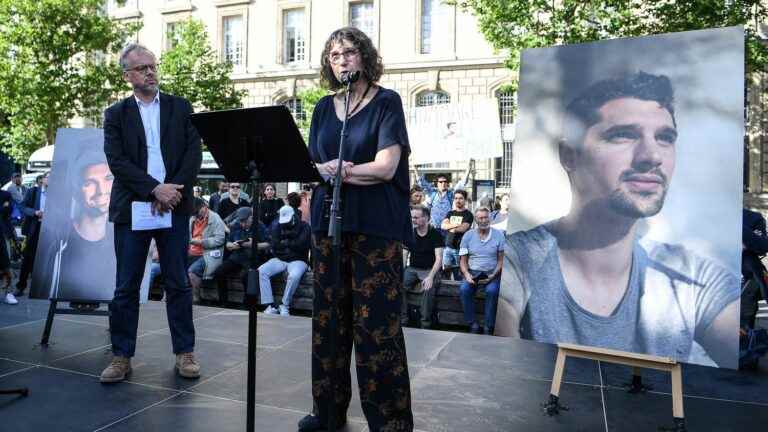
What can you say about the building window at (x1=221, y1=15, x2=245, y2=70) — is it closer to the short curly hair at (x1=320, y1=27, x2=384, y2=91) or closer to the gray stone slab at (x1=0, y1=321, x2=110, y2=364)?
the gray stone slab at (x1=0, y1=321, x2=110, y2=364)

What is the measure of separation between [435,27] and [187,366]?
78.4 ft

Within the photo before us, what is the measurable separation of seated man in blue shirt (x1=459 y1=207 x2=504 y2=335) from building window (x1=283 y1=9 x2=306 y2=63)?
73.9 ft

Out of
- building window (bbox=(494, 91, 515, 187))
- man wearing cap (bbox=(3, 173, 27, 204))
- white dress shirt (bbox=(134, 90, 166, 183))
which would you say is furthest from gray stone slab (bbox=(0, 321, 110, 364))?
building window (bbox=(494, 91, 515, 187))

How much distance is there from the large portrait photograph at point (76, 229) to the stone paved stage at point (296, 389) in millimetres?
451

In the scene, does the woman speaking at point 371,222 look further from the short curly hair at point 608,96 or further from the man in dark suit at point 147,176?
the man in dark suit at point 147,176

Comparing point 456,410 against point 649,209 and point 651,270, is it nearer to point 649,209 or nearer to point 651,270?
point 651,270

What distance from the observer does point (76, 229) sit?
5512 millimetres

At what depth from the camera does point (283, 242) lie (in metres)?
8.52

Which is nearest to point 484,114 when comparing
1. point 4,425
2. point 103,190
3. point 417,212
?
point 417,212

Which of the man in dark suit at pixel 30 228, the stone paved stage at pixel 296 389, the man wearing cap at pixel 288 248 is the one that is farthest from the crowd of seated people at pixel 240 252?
the stone paved stage at pixel 296 389

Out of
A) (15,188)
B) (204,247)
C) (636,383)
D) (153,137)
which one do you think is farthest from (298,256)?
(15,188)

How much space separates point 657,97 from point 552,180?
728mm

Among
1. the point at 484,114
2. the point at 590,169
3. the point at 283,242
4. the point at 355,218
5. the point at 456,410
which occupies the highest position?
the point at 484,114

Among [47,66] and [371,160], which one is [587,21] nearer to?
[371,160]
